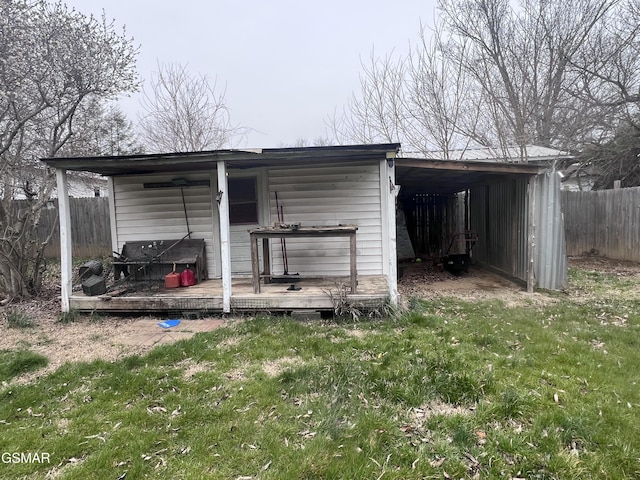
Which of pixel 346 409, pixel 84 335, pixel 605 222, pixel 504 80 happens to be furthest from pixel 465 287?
pixel 504 80

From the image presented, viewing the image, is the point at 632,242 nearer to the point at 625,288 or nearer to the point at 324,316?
the point at 625,288

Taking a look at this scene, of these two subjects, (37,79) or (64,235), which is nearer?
(64,235)

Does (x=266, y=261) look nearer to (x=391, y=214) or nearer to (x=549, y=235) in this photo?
(x=391, y=214)

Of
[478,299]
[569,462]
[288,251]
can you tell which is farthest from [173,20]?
[569,462]

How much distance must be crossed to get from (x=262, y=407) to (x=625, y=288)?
662cm

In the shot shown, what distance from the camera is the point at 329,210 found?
6.06 m

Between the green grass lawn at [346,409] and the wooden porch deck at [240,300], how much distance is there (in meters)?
0.70

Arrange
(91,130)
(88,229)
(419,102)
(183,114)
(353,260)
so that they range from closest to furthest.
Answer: (353,260) → (91,130) → (419,102) → (88,229) → (183,114)

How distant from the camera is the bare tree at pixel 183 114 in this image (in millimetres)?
11930

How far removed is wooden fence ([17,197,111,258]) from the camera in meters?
11.2

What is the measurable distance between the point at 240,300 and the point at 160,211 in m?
2.65

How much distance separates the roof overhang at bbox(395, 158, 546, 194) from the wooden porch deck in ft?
6.46

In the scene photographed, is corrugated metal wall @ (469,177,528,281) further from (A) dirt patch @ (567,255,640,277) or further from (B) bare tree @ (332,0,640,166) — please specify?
(B) bare tree @ (332,0,640,166)

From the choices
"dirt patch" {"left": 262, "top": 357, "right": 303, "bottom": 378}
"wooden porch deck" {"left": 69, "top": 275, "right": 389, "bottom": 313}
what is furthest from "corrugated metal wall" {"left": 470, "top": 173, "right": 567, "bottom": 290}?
"dirt patch" {"left": 262, "top": 357, "right": 303, "bottom": 378}
